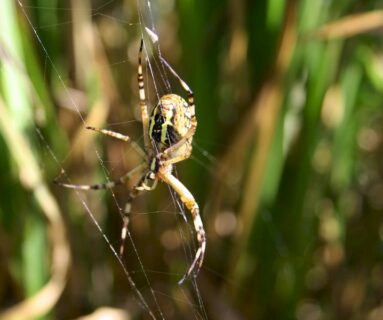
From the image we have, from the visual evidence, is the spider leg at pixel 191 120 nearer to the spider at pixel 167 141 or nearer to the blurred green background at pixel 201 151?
the spider at pixel 167 141

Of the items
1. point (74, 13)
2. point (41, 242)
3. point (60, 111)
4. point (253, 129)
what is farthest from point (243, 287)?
point (74, 13)

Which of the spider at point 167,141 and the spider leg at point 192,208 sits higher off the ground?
the spider at point 167,141

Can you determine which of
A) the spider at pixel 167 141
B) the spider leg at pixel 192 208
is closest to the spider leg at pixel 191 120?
the spider at pixel 167 141

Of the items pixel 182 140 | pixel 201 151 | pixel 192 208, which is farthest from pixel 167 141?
pixel 201 151

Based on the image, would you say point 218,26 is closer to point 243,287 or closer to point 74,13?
point 74,13

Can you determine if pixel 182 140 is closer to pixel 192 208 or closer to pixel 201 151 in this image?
pixel 192 208

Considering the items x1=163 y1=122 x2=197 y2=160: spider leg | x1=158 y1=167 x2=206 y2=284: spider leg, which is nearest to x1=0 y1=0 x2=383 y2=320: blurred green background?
x1=158 y1=167 x2=206 y2=284: spider leg

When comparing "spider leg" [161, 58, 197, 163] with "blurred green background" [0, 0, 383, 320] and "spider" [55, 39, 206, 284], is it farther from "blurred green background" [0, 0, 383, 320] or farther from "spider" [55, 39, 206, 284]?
"blurred green background" [0, 0, 383, 320]

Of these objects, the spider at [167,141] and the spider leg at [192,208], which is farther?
the spider leg at [192,208]
